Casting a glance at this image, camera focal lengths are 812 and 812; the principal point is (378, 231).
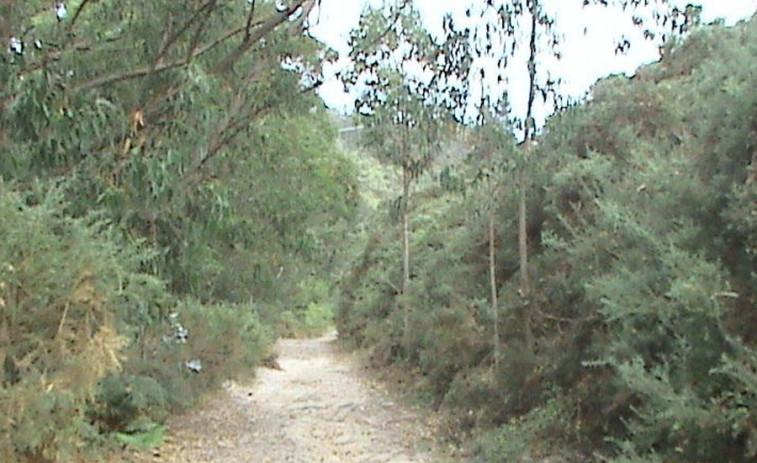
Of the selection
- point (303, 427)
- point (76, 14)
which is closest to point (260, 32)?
point (76, 14)

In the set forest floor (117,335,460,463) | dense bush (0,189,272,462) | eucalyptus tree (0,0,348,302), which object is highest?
eucalyptus tree (0,0,348,302)

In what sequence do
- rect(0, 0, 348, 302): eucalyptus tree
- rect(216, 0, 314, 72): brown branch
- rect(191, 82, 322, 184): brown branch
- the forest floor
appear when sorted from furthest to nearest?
the forest floor → rect(191, 82, 322, 184): brown branch → rect(216, 0, 314, 72): brown branch → rect(0, 0, 348, 302): eucalyptus tree

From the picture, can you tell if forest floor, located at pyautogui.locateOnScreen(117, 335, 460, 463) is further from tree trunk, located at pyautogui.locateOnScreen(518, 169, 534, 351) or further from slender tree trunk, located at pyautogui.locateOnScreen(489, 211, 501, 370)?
tree trunk, located at pyautogui.locateOnScreen(518, 169, 534, 351)

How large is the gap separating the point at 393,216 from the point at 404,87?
385 centimetres

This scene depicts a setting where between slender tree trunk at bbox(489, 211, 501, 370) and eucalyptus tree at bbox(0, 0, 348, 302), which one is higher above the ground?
eucalyptus tree at bbox(0, 0, 348, 302)

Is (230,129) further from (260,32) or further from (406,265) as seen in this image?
(406,265)

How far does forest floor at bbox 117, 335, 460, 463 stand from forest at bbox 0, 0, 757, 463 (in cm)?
43

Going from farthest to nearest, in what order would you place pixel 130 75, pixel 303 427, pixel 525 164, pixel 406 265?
pixel 406 265 → pixel 303 427 → pixel 525 164 → pixel 130 75

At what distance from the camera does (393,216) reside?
1722 cm

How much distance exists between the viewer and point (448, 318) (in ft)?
44.7

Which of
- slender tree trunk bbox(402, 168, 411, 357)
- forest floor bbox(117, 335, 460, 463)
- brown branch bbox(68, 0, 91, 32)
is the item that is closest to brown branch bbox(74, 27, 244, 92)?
brown branch bbox(68, 0, 91, 32)

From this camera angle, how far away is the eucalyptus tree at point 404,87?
11016mm

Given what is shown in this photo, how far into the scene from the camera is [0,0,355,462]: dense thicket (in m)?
6.16

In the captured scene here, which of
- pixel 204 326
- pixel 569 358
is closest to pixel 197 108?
pixel 569 358
